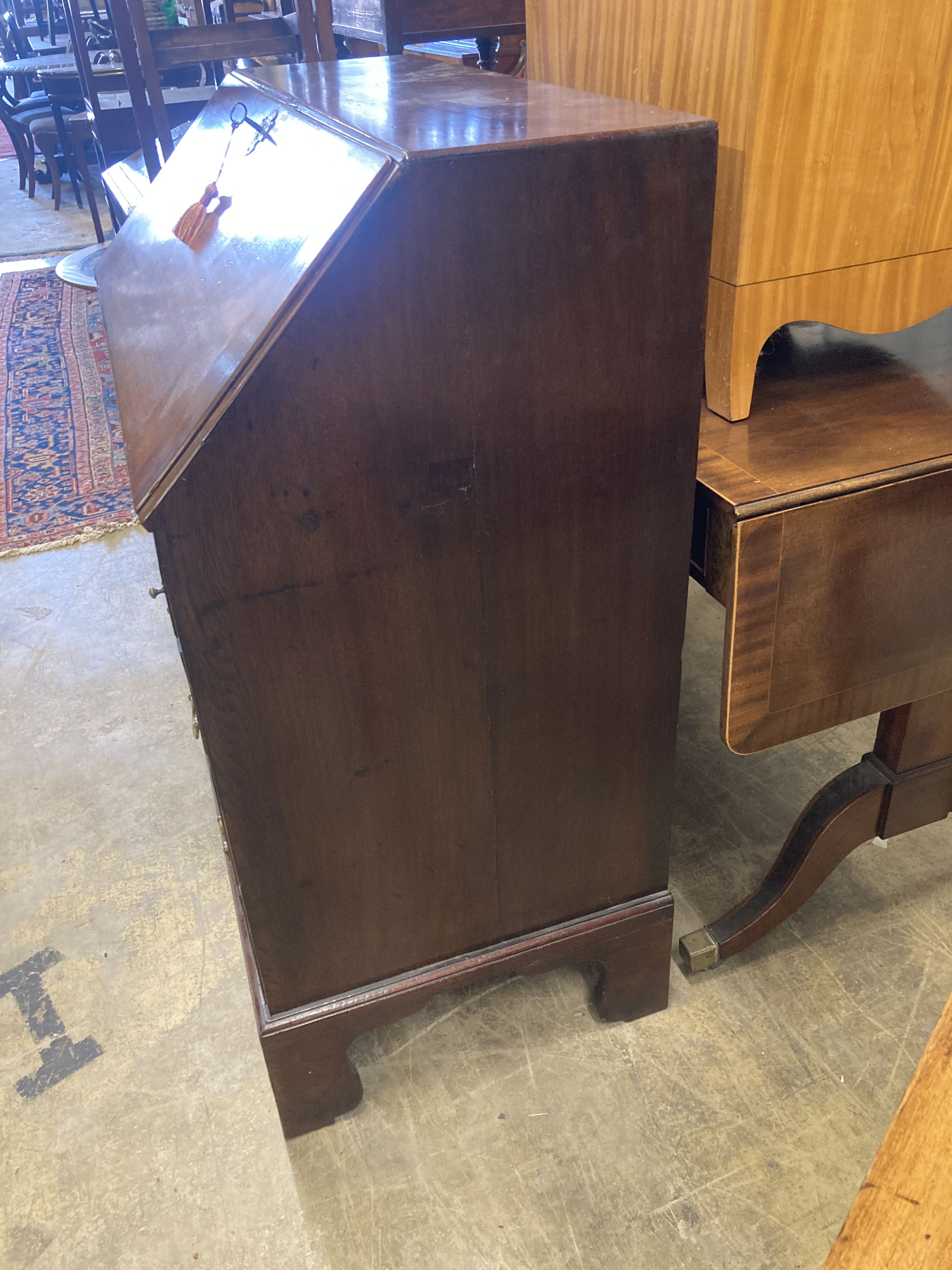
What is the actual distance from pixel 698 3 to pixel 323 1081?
4.32ft

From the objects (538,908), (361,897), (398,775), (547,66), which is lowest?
(538,908)

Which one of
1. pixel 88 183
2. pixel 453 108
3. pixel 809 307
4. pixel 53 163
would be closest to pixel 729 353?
pixel 809 307

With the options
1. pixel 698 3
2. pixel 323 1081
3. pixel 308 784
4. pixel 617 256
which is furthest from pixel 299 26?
pixel 323 1081

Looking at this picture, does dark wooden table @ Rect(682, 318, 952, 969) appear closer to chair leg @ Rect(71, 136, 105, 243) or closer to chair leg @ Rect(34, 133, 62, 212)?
chair leg @ Rect(71, 136, 105, 243)

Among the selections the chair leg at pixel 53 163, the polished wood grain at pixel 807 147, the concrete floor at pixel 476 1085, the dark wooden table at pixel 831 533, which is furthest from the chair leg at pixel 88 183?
the dark wooden table at pixel 831 533

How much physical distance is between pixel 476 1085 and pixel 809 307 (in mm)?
1095

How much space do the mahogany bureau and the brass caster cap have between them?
6.5 inches

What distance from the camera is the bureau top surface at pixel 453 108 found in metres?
0.78

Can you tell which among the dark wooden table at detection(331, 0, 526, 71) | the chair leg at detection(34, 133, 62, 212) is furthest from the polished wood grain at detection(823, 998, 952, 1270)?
the chair leg at detection(34, 133, 62, 212)

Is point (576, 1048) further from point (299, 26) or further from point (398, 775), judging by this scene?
point (299, 26)

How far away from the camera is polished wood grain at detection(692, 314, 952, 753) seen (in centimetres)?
98

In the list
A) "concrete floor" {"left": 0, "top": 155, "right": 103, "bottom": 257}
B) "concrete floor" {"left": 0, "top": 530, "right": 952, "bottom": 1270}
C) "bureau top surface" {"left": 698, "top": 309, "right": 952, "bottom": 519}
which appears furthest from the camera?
"concrete floor" {"left": 0, "top": 155, "right": 103, "bottom": 257}

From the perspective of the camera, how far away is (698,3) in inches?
36.5

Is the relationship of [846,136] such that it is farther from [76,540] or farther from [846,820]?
[76,540]
